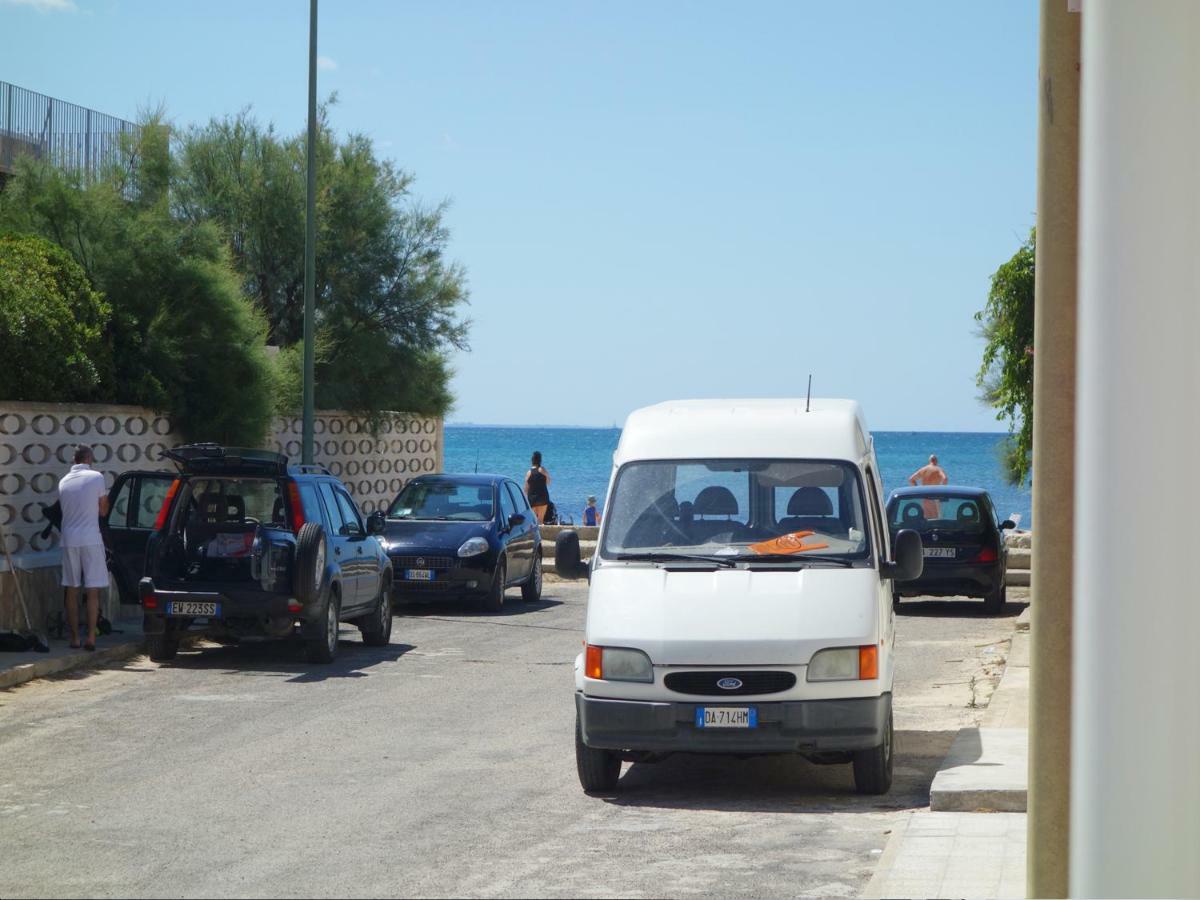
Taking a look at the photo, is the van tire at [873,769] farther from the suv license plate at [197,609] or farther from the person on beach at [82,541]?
the person on beach at [82,541]

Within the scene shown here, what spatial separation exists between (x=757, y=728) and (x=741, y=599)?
2.48 feet

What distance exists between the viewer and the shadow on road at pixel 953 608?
21766mm

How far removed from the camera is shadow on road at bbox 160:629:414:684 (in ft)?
48.6

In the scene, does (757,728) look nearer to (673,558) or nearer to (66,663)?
(673,558)

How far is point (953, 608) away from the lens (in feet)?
74.5

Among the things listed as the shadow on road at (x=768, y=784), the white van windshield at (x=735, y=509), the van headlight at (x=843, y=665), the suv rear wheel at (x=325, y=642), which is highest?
the white van windshield at (x=735, y=509)

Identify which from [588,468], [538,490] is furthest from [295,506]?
[588,468]

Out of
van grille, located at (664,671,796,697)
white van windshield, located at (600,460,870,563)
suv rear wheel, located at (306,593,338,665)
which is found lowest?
suv rear wheel, located at (306,593,338,665)

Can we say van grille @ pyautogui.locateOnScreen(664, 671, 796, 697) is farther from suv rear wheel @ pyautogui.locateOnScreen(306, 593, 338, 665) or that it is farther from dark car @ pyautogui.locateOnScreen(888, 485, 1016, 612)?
dark car @ pyautogui.locateOnScreen(888, 485, 1016, 612)

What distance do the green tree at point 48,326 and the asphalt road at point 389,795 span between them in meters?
5.28

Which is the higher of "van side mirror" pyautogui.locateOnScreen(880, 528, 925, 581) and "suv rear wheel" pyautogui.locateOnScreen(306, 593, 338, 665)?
"van side mirror" pyautogui.locateOnScreen(880, 528, 925, 581)

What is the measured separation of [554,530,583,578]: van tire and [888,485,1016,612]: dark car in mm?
11145

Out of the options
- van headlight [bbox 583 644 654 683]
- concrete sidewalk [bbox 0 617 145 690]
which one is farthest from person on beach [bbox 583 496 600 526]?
van headlight [bbox 583 644 654 683]

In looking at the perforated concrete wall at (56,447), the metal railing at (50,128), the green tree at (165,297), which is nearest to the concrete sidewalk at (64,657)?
the perforated concrete wall at (56,447)
